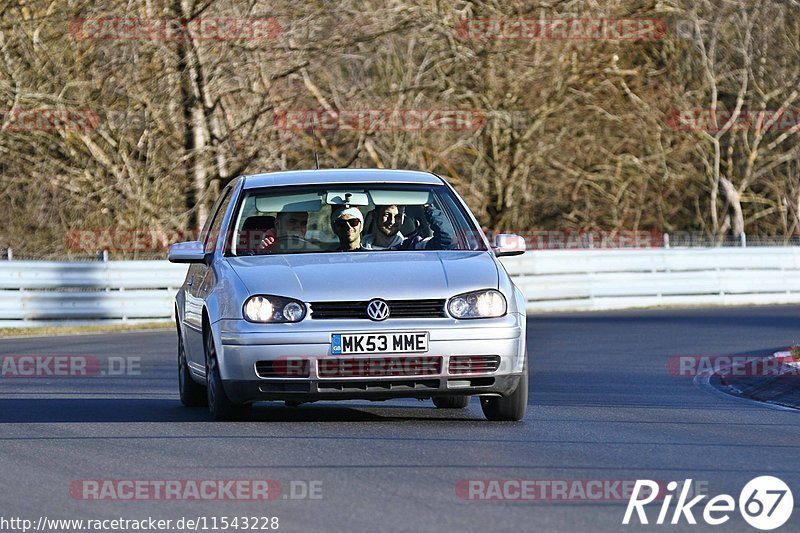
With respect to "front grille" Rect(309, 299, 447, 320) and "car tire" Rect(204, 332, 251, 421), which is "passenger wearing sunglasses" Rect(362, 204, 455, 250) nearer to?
"front grille" Rect(309, 299, 447, 320)

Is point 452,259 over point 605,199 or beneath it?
over

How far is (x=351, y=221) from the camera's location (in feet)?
35.0

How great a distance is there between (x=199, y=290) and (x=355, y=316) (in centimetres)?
163

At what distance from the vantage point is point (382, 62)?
35.6 meters

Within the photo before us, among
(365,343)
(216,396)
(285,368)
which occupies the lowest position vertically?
(216,396)

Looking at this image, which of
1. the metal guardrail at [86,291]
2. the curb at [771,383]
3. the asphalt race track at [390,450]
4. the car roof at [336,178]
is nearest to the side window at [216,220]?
the car roof at [336,178]

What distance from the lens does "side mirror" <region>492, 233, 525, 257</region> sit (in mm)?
10609

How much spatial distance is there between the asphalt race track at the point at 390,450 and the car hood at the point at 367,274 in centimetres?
84

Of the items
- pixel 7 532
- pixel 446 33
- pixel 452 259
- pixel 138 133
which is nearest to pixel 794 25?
pixel 446 33

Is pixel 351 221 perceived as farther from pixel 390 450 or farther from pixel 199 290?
Result: pixel 390 450

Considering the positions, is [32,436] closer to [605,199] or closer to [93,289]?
[93,289]

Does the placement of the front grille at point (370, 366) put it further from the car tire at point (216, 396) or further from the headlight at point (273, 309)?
the car tire at point (216, 396)

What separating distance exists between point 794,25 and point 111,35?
1783 centimetres

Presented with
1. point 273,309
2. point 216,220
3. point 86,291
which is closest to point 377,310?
point 273,309
